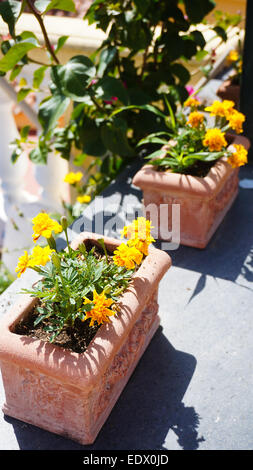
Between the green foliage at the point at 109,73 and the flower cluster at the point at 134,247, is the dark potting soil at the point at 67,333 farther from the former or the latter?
the green foliage at the point at 109,73

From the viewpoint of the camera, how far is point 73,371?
1463 mm

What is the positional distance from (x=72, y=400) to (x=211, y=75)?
2.90 m

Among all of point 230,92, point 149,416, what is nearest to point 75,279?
point 149,416

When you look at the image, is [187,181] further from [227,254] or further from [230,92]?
[230,92]

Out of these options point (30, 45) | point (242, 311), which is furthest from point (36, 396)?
point (30, 45)

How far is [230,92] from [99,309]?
7.42 ft

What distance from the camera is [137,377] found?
6.15 feet

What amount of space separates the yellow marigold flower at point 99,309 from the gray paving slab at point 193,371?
1.27 ft

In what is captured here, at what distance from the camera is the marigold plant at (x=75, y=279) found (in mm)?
1578

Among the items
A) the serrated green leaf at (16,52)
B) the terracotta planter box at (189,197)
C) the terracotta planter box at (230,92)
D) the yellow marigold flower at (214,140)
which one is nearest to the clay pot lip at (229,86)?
the terracotta planter box at (230,92)

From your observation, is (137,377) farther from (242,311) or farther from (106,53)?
(106,53)

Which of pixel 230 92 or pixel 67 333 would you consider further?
pixel 230 92

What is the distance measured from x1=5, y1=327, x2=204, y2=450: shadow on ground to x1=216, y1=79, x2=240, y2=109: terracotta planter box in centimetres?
198

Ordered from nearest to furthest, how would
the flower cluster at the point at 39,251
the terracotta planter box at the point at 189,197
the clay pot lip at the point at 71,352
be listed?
1. the clay pot lip at the point at 71,352
2. the flower cluster at the point at 39,251
3. the terracotta planter box at the point at 189,197
